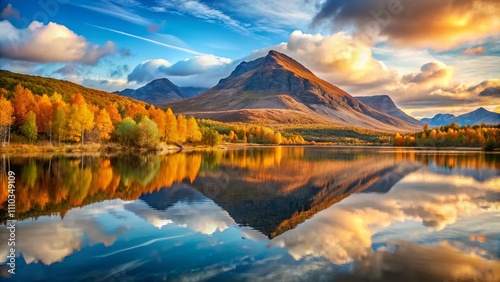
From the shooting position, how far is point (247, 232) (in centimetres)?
1775

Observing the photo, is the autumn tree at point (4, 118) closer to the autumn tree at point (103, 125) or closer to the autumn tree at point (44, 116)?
the autumn tree at point (44, 116)

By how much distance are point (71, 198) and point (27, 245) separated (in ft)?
35.6

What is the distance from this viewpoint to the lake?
12.4 m

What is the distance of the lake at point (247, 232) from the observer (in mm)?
12445

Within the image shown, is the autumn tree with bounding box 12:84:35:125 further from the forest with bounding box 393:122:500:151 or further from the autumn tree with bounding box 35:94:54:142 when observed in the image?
the forest with bounding box 393:122:500:151

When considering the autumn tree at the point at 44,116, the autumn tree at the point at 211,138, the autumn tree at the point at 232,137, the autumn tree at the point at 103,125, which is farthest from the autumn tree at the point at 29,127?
the autumn tree at the point at 232,137

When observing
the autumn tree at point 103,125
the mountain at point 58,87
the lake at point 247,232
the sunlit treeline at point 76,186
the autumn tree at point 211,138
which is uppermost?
the mountain at point 58,87

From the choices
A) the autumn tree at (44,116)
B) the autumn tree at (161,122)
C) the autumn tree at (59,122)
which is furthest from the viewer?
the autumn tree at (161,122)

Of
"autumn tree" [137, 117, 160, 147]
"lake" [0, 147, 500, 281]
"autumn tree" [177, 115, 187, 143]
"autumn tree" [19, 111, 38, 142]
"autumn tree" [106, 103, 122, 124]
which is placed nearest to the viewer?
"lake" [0, 147, 500, 281]

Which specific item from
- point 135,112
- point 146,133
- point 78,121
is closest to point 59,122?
point 78,121

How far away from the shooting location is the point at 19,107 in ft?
262

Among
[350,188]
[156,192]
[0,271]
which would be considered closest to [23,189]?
[156,192]

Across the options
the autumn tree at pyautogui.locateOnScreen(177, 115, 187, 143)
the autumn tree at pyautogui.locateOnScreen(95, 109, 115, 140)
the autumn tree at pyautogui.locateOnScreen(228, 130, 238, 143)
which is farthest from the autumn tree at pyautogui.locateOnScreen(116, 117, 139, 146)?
the autumn tree at pyautogui.locateOnScreen(228, 130, 238, 143)

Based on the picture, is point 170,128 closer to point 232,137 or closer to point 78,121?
point 78,121
